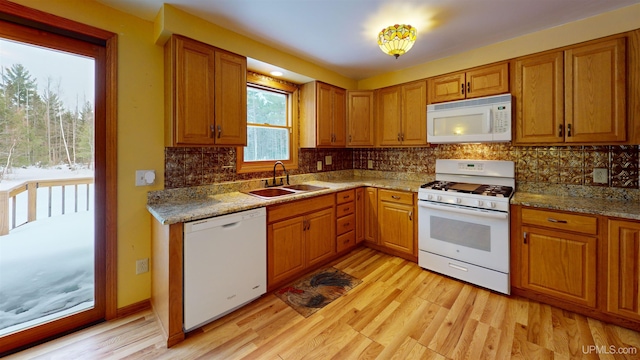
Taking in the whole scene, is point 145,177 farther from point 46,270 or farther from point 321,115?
point 321,115

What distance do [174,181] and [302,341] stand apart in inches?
65.3

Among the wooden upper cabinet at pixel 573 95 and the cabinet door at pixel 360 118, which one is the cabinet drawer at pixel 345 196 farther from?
the wooden upper cabinet at pixel 573 95

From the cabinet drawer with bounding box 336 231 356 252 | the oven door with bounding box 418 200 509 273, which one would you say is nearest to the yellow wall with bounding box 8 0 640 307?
the oven door with bounding box 418 200 509 273

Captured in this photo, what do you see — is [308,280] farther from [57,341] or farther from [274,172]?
[57,341]

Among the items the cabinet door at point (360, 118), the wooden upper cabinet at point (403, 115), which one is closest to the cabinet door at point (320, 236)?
the cabinet door at point (360, 118)

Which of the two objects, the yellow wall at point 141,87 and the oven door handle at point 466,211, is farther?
the oven door handle at point 466,211

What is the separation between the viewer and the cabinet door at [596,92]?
2.00 metres

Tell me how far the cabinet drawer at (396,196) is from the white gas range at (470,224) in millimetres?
Answer: 167

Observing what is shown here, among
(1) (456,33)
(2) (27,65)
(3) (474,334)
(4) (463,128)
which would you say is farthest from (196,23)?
(3) (474,334)

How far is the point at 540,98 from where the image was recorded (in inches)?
91.8

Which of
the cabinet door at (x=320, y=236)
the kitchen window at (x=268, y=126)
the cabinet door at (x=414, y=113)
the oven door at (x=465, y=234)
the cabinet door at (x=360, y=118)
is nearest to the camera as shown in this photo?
the oven door at (x=465, y=234)

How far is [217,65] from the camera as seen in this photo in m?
2.19

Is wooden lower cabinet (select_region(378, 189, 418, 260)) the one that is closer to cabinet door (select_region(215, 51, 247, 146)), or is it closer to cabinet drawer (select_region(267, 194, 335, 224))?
cabinet drawer (select_region(267, 194, 335, 224))

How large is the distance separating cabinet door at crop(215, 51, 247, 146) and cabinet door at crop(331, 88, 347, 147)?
1.36 m
